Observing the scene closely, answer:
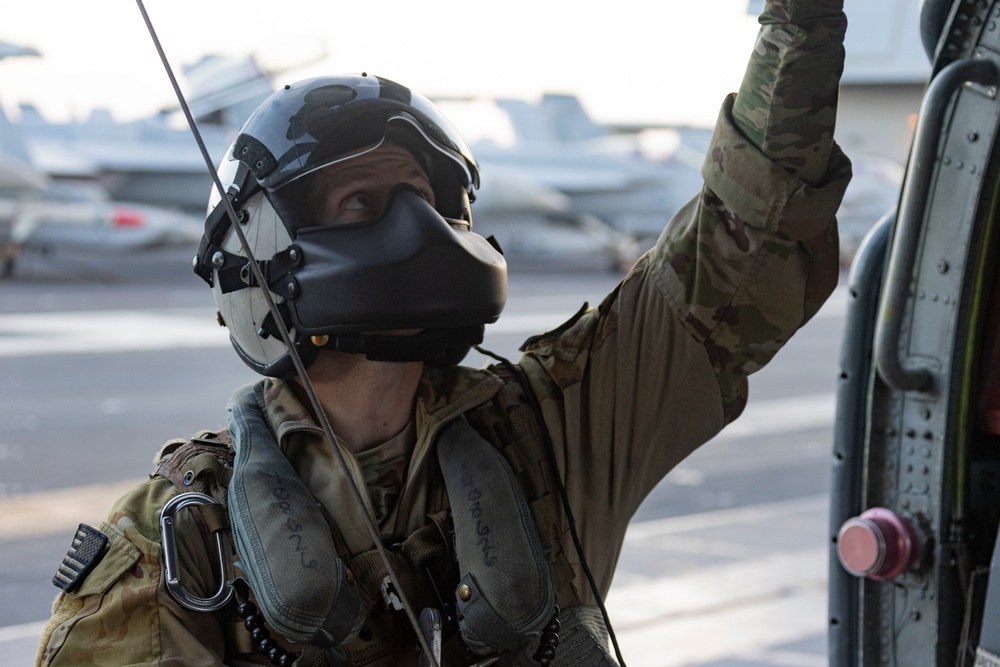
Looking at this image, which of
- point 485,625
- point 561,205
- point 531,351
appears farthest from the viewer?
point 561,205

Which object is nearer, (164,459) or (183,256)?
(164,459)

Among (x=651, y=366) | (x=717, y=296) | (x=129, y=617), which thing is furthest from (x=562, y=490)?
(x=129, y=617)

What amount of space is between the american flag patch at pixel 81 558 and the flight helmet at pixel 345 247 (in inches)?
15.7

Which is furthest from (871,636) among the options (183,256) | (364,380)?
→ (183,256)

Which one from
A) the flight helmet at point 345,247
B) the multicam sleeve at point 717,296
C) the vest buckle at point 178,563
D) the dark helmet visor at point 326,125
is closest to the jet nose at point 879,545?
the multicam sleeve at point 717,296

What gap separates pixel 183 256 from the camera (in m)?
24.7

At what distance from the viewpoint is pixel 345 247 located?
5.77 ft

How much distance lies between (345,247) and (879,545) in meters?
1.03

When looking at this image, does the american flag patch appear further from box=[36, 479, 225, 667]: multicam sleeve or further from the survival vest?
the survival vest

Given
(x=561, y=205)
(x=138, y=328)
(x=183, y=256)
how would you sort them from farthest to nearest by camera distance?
1. (x=183, y=256)
2. (x=561, y=205)
3. (x=138, y=328)

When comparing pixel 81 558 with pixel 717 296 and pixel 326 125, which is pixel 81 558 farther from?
pixel 717 296

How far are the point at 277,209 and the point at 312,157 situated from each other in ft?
0.34

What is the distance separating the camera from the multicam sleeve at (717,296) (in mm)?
1712

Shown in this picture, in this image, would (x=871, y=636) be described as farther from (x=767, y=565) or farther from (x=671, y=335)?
(x=767, y=565)
